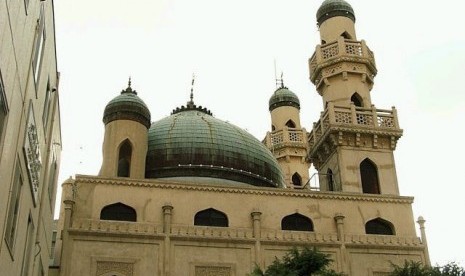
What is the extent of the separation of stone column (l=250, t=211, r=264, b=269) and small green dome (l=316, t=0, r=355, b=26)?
37.3 feet

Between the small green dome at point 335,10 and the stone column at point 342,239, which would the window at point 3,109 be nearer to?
the stone column at point 342,239

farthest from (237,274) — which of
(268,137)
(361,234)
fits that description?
(268,137)

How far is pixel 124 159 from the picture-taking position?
2291cm

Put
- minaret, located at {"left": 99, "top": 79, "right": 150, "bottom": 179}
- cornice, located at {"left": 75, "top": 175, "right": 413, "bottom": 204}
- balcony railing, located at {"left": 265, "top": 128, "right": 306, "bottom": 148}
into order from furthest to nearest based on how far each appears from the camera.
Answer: balcony railing, located at {"left": 265, "top": 128, "right": 306, "bottom": 148}, minaret, located at {"left": 99, "top": 79, "right": 150, "bottom": 179}, cornice, located at {"left": 75, "top": 175, "right": 413, "bottom": 204}

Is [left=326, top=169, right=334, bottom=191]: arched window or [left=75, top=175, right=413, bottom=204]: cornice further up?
[left=326, top=169, right=334, bottom=191]: arched window

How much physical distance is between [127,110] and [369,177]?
31.3ft

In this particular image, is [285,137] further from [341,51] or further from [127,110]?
[127,110]

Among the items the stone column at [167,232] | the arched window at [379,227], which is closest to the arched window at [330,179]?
the arched window at [379,227]

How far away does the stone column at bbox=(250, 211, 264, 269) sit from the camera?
19.2 metres

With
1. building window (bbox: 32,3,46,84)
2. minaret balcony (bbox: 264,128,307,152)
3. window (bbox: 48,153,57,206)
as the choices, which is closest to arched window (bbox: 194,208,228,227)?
window (bbox: 48,153,57,206)

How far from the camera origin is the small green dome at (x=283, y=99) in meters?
34.0

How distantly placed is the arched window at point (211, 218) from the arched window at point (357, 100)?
844 cm

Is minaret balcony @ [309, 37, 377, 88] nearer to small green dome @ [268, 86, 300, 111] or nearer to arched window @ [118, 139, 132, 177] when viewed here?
small green dome @ [268, 86, 300, 111]

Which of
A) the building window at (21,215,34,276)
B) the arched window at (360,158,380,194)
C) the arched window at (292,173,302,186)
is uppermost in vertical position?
the arched window at (292,173,302,186)
